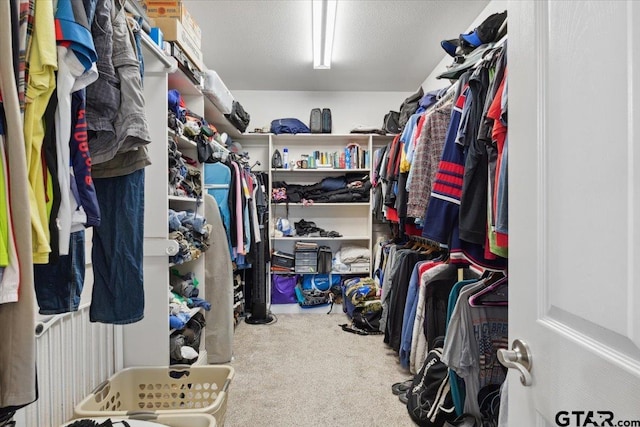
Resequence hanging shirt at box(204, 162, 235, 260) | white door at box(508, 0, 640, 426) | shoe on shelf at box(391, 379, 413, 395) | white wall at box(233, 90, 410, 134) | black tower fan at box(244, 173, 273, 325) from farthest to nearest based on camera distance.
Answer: white wall at box(233, 90, 410, 134) → black tower fan at box(244, 173, 273, 325) → hanging shirt at box(204, 162, 235, 260) → shoe on shelf at box(391, 379, 413, 395) → white door at box(508, 0, 640, 426)

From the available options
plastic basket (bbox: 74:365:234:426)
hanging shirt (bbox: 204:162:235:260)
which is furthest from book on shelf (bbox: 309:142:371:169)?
plastic basket (bbox: 74:365:234:426)

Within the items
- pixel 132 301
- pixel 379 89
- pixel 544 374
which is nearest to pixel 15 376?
pixel 132 301

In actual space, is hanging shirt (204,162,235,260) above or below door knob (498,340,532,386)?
above

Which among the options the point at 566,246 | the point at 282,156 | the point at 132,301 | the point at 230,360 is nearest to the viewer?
the point at 566,246

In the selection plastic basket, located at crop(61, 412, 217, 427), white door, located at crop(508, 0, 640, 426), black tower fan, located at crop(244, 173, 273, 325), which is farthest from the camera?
black tower fan, located at crop(244, 173, 273, 325)

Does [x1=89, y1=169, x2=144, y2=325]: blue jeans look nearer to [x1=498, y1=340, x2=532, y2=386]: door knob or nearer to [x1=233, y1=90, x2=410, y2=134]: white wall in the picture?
[x1=498, y1=340, x2=532, y2=386]: door knob

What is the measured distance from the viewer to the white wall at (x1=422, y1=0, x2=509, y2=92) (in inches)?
89.7

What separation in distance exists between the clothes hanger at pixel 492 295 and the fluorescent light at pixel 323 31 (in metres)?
1.96

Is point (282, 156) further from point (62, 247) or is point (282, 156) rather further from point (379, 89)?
point (62, 247)

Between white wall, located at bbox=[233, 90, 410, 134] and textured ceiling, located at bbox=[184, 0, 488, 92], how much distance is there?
19cm

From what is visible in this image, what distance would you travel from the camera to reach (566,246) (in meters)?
0.57

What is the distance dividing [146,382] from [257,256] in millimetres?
1872

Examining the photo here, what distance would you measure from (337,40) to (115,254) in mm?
Result: 2576

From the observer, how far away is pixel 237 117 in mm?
3289
